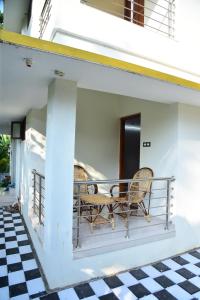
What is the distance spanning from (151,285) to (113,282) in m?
0.48

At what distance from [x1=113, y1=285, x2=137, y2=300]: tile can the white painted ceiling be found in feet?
8.32

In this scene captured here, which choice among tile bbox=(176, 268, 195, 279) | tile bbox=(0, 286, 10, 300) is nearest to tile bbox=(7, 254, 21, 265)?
tile bbox=(0, 286, 10, 300)

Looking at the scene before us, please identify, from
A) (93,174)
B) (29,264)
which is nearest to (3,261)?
(29,264)

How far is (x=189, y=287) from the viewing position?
2.69 meters

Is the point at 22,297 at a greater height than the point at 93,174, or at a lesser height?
lesser

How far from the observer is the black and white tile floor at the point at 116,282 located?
246 centimetres

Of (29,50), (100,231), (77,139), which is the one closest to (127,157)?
(77,139)

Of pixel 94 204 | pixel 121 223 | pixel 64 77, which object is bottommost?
pixel 121 223

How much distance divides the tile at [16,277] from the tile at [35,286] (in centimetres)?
13

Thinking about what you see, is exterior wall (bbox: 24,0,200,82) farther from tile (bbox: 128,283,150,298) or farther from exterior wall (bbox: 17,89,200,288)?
tile (bbox: 128,283,150,298)

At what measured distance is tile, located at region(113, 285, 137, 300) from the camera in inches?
96.3

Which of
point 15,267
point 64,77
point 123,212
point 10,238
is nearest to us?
point 64,77

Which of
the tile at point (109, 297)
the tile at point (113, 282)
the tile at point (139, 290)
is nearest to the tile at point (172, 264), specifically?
the tile at point (139, 290)

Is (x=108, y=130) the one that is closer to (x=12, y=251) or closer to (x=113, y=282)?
(x=12, y=251)
